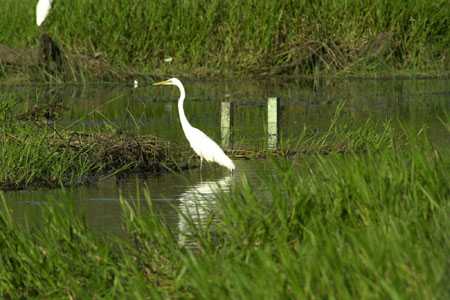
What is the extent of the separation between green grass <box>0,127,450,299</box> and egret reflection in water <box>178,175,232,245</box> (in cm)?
26

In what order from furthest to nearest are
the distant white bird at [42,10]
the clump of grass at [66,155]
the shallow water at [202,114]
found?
the distant white bird at [42,10] → the clump of grass at [66,155] → the shallow water at [202,114]

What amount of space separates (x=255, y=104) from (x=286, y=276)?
44.9ft

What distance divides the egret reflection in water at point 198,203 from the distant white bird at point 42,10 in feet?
36.9

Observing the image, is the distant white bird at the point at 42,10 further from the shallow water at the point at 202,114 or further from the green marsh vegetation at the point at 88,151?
the green marsh vegetation at the point at 88,151

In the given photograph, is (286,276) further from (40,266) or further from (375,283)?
(40,266)

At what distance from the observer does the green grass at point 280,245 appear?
484cm

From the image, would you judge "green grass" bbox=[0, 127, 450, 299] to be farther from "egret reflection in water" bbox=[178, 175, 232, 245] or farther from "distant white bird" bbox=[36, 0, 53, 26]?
"distant white bird" bbox=[36, 0, 53, 26]

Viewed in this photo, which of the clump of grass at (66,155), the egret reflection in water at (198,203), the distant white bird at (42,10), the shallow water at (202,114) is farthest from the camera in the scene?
the distant white bird at (42,10)

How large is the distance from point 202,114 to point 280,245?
12.1 meters

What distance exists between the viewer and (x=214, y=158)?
1134cm

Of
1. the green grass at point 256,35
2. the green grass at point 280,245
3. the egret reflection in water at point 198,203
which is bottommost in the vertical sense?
the egret reflection in water at point 198,203

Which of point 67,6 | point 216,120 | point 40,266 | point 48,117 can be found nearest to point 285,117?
point 216,120

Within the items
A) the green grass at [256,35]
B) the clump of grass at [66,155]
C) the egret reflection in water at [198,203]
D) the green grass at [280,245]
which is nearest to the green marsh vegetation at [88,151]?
the clump of grass at [66,155]

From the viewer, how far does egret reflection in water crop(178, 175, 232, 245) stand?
733 cm
